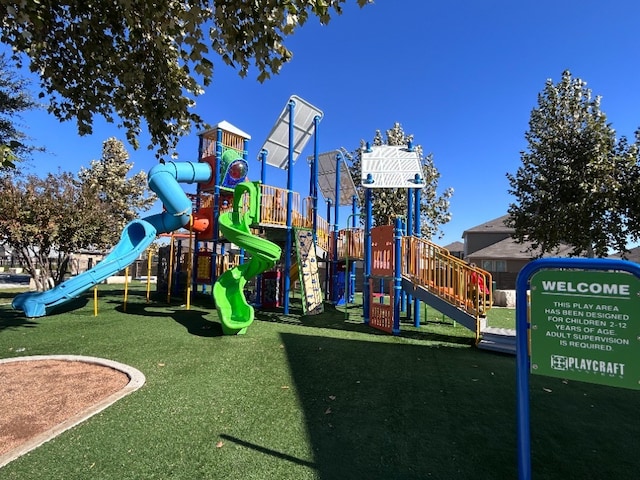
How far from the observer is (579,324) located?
2607 mm

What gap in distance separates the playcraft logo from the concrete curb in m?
4.63

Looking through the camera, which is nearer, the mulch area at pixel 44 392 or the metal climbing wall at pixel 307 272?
the mulch area at pixel 44 392

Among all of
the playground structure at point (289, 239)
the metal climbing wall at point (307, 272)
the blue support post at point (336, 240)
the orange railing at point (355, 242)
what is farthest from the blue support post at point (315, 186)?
the blue support post at point (336, 240)

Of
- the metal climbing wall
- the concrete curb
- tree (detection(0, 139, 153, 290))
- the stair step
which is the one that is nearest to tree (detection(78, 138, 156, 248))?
tree (detection(0, 139, 153, 290))

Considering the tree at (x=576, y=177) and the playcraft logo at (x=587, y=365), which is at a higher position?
the tree at (x=576, y=177)

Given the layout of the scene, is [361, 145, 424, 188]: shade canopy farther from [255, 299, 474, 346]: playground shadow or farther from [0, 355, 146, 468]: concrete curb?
[0, 355, 146, 468]: concrete curb

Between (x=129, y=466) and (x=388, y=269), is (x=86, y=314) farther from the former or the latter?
(x=129, y=466)

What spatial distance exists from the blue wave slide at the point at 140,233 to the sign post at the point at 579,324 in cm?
1133

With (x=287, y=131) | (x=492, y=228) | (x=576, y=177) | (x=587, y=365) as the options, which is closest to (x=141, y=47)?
(x=587, y=365)

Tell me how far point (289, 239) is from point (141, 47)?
7.81 meters

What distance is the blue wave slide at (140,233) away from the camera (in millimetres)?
10828

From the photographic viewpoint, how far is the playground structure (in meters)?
9.26

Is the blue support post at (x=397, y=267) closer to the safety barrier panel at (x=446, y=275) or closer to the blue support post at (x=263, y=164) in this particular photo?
the safety barrier panel at (x=446, y=275)

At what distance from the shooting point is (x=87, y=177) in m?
32.1
